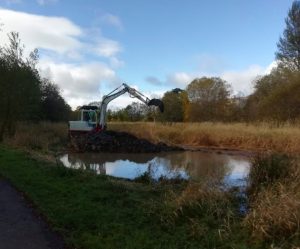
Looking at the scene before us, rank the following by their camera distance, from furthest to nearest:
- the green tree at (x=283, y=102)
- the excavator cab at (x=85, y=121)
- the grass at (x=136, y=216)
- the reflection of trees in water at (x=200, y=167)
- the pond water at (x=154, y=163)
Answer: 1. the green tree at (x=283, y=102)
2. the excavator cab at (x=85, y=121)
3. the pond water at (x=154, y=163)
4. the reflection of trees in water at (x=200, y=167)
5. the grass at (x=136, y=216)

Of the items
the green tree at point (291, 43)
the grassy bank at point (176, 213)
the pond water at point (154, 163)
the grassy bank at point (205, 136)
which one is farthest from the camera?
the green tree at point (291, 43)

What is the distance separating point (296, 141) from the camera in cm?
2798

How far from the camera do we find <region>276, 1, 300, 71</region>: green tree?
55.5m

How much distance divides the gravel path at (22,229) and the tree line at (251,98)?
32346 mm

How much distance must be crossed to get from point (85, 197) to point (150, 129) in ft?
108

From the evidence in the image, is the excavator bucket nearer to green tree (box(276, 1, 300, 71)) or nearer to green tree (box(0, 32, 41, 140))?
green tree (box(0, 32, 41, 140))

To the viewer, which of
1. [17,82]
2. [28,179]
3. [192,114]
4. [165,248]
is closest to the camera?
[165,248]

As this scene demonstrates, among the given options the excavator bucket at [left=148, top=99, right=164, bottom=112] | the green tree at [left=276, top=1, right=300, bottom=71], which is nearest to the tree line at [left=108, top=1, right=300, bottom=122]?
the green tree at [left=276, top=1, right=300, bottom=71]

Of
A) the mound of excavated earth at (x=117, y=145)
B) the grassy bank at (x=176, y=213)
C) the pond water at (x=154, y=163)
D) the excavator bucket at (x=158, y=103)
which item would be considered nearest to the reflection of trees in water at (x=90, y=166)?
the pond water at (x=154, y=163)

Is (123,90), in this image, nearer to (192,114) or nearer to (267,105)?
(267,105)

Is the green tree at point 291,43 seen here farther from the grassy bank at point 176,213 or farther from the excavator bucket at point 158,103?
the grassy bank at point 176,213

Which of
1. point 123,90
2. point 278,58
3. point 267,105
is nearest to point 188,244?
point 123,90

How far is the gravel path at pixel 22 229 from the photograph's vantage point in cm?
711

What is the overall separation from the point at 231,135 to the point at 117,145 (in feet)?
29.8
